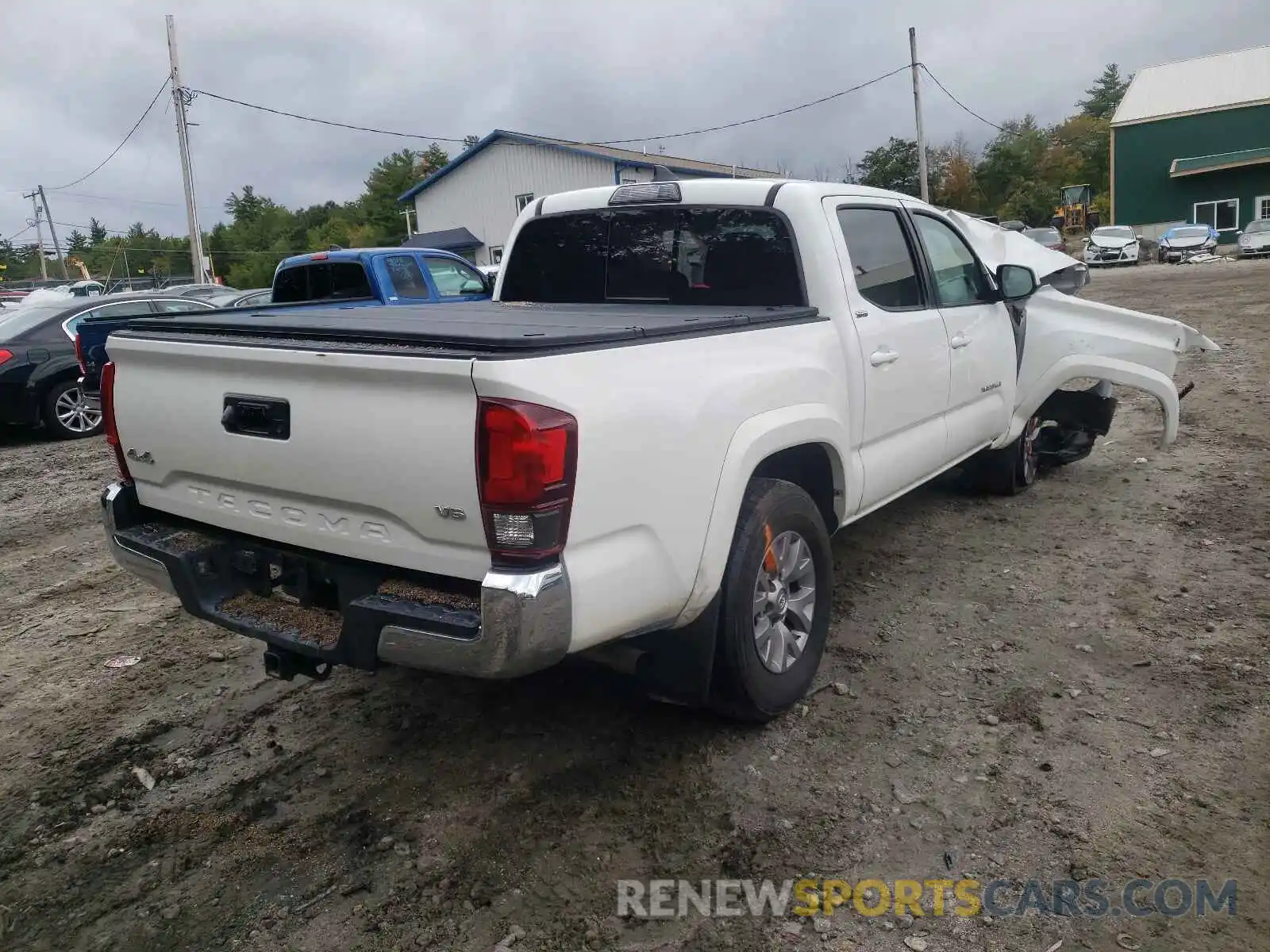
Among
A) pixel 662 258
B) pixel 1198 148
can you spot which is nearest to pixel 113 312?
pixel 662 258

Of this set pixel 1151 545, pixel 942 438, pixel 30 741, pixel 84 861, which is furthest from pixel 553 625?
pixel 1151 545

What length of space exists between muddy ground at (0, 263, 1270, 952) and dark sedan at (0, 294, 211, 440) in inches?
244

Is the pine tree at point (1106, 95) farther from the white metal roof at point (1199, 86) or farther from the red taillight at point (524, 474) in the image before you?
the red taillight at point (524, 474)

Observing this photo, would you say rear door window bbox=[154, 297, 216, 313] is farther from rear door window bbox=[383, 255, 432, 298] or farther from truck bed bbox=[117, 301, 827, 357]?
truck bed bbox=[117, 301, 827, 357]

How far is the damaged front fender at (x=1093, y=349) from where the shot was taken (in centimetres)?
593

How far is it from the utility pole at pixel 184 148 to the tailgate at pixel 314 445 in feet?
85.2

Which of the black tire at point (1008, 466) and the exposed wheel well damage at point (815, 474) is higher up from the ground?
the exposed wheel well damage at point (815, 474)

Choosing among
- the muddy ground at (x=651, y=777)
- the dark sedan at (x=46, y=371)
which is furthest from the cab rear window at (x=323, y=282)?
the muddy ground at (x=651, y=777)

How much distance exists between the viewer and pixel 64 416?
1051 cm

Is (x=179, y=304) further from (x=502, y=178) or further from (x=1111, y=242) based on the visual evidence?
(x=1111, y=242)

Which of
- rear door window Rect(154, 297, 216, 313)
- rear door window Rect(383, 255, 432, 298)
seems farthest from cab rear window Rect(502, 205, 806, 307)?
rear door window Rect(154, 297, 216, 313)

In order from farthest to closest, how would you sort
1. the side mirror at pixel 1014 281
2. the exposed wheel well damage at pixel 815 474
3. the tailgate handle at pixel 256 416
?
the side mirror at pixel 1014 281 → the exposed wheel well damage at pixel 815 474 → the tailgate handle at pixel 256 416

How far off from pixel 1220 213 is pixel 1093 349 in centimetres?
4263

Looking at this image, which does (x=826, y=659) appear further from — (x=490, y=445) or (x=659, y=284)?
(x=490, y=445)
